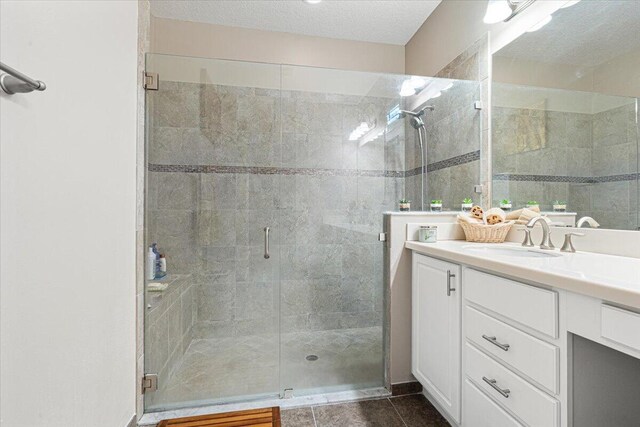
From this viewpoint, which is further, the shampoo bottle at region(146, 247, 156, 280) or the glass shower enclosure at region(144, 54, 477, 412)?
the glass shower enclosure at region(144, 54, 477, 412)

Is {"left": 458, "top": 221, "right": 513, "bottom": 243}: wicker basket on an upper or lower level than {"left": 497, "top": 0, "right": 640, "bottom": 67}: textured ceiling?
lower

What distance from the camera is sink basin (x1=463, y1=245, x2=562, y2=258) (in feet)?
4.59

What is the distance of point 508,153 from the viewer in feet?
6.19

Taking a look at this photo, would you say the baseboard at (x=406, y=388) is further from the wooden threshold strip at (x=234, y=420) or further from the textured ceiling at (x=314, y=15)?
the textured ceiling at (x=314, y=15)

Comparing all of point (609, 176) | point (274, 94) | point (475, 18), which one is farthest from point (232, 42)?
point (609, 176)

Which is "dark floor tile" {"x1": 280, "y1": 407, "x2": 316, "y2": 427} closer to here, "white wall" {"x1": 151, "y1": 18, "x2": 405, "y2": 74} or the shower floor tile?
the shower floor tile

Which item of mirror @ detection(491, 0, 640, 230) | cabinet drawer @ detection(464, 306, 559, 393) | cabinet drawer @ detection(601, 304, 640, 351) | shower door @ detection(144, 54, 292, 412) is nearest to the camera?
cabinet drawer @ detection(601, 304, 640, 351)

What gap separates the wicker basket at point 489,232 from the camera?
5.83 feet

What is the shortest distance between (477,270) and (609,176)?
0.70 m

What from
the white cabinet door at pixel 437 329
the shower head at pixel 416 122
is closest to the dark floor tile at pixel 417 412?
the white cabinet door at pixel 437 329

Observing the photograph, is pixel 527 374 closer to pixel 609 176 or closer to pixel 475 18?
pixel 609 176

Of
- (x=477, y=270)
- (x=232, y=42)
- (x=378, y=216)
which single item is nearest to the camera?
(x=477, y=270)

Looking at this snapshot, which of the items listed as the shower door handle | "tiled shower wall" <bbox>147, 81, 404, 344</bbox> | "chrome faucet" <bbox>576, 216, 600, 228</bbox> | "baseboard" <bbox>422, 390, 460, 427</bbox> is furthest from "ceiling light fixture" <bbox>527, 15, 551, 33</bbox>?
"baseboard" <bbox>422, 390, 460, 427</bbox>

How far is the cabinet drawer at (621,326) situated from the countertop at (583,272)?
0.09ft
